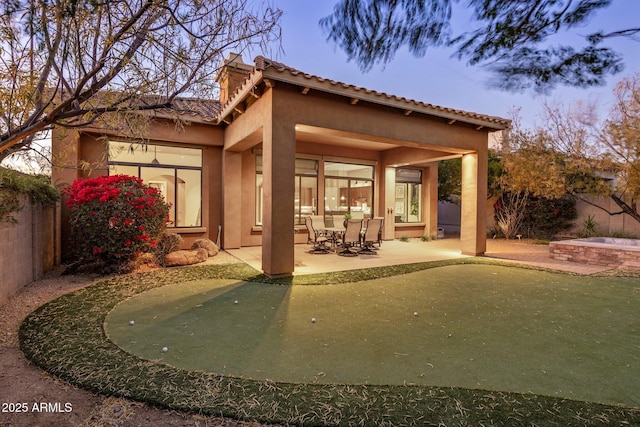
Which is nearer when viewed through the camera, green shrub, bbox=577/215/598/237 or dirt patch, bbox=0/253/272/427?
dirt patch, bbox=0/253/272/427

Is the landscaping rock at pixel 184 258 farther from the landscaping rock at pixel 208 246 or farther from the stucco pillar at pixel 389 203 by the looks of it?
the stucco pillar at pixel 389 203

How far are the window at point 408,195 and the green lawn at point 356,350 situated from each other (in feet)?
26.2

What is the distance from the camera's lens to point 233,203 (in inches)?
372

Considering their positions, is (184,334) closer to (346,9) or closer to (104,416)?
(104,416)

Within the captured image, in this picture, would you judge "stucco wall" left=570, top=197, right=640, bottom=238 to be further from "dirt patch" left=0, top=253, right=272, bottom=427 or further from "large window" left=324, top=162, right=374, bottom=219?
"dirt patch" left=0, top=253, right=272, bottom=427

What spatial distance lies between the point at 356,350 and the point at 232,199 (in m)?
7.23

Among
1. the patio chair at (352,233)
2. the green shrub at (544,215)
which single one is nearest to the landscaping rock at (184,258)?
the patio chair at (352,233)

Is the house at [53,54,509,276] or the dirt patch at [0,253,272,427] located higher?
the house at [53,54,509,276]

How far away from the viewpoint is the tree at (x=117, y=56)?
2.01 meters

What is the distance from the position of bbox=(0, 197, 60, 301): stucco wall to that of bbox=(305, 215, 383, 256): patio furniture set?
5978mm

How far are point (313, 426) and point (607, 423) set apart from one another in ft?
6.16

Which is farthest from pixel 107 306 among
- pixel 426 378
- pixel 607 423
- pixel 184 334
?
pixel 607 423

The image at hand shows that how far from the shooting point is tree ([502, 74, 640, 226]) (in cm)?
898

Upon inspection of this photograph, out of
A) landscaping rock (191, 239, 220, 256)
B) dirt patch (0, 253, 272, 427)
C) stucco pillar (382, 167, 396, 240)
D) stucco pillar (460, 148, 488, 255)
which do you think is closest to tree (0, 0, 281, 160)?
dirt patch (0, 253, 272, 427)
